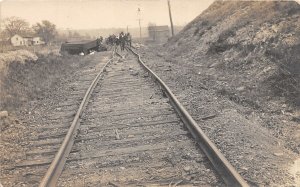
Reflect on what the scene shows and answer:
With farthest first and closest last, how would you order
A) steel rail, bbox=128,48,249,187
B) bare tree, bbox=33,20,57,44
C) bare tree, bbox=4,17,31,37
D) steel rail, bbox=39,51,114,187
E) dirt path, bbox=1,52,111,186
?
bare tree, bbox=33,20,57,44 < bare tree, bbox=4,17,31,37 < dirt path, bbox=1,52,111,186 < steel rail, bbox=39,51,114,187 < steel rail, bbox=128,48,249,187

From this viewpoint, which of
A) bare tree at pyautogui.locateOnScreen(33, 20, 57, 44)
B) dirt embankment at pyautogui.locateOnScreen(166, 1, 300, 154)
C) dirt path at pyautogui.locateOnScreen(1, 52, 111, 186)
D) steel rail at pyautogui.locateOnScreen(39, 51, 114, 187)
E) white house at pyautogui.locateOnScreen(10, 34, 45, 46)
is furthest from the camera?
bare tree at pyautogui.locateOnScreen(33, 20, 57, 44)

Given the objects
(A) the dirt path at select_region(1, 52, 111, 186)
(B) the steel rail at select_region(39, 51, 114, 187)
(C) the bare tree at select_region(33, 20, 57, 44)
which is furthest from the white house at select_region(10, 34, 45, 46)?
(B) the steel rail at select_region(39, 51, 114, 187)

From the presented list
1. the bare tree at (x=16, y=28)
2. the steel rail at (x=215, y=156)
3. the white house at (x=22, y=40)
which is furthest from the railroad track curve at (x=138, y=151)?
the bare tree at (x=16, y=28)

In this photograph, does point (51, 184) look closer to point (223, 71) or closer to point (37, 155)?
point (37, 155)

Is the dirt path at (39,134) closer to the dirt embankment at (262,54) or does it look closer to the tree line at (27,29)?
the dirt embankment at (262,54)

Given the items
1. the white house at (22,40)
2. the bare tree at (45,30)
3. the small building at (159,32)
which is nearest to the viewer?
the white house at (22,40)

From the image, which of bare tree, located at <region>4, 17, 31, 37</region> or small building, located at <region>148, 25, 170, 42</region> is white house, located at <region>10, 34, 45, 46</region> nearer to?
bare tree, located at <region>4, 17, 31, 37</region>

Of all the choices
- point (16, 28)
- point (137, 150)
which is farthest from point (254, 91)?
point (16, 28)
